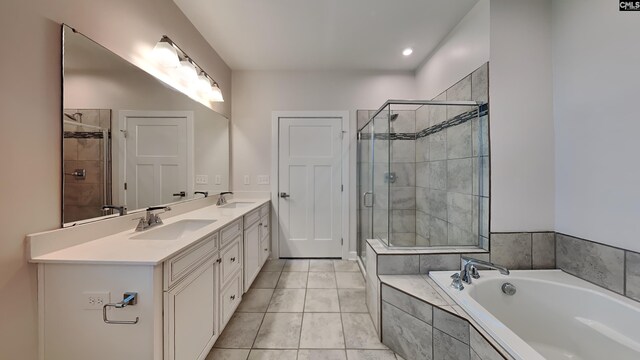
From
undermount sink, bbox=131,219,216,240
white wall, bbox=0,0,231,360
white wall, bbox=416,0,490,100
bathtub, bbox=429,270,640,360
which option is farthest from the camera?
white wall, bbox=416,0,490,100

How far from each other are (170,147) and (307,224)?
1.81 metres

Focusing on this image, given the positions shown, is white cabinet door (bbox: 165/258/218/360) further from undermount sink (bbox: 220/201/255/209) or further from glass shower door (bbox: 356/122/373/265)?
glass shower door (bbox: 356/122/373/265)

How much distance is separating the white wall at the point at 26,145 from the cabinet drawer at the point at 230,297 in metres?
0.85

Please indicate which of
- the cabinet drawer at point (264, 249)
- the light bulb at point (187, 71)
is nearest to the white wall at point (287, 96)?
the cabinet drawer at point (264, 249)

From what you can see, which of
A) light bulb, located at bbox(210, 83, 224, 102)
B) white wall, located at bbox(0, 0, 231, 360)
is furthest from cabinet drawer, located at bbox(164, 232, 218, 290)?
light bulb, located at bbox(210, 83, 224, 102)

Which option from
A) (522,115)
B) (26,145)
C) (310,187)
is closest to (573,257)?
(522,115)

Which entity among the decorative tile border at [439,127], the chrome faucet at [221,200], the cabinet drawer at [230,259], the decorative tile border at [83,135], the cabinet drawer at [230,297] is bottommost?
the cabinet drawer at [230,297]

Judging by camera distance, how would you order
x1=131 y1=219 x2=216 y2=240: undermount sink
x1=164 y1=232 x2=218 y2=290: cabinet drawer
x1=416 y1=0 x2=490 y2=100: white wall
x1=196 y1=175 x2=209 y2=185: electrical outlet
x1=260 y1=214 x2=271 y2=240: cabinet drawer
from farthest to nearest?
1. x1=260 y1=214 x2=271 y2=240: cabinet drawer
2. x1=196 y1=175 x2=209 y2=185: electrical outlet
3. x1=416 y1=0 x2=490 y2=100: white wall
4. x1=131 y1=219 x2=216 y2=240: undermount sink
5. x1=164 y1=232 x2=218 y2=290: cabinet drawer

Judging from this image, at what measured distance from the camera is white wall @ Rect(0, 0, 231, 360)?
0.90 meters

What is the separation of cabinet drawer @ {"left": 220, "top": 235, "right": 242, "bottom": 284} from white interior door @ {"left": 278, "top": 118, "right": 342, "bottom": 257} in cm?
114

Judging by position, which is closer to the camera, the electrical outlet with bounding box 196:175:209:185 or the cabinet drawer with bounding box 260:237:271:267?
the electrical outlet with bounding box 196:175:209:185

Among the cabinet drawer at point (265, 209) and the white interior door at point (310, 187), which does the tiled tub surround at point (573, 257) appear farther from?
the cabinet drawer at point (265, 209)

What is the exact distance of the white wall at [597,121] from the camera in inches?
49.8

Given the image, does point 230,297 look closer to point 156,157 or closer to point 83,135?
point 156,157
